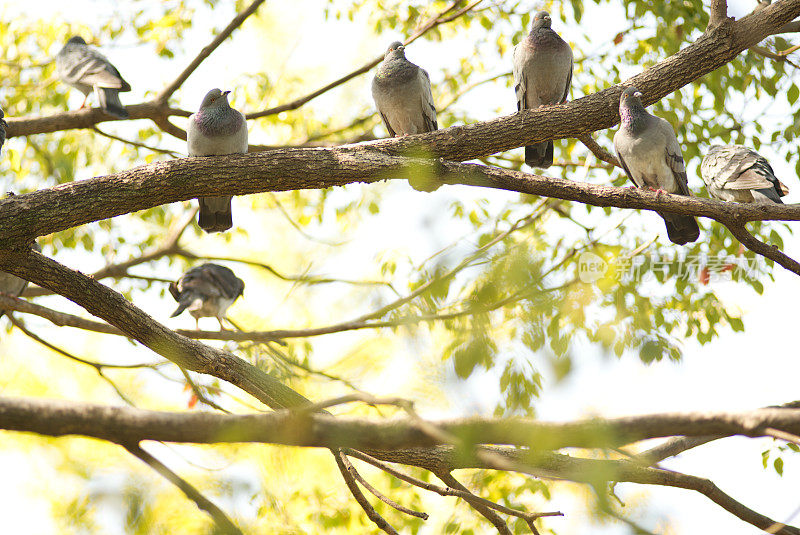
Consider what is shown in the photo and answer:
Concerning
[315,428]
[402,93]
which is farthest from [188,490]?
[402,93]

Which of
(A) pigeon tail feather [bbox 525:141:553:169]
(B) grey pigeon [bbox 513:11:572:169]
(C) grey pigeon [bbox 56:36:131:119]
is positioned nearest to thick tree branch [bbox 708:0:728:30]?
(B) grey pigeon [bbox 513:11:572:169]

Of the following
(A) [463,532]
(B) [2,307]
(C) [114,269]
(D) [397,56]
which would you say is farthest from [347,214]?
(A) [463,532]

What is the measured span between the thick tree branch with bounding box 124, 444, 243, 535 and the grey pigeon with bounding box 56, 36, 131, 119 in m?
5.02

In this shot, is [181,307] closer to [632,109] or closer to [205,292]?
[205,292]

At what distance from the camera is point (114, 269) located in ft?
20.9

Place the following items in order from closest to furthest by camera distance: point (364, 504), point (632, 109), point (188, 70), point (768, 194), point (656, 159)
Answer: point (364, 504)
point (632, 109)
point (656, 159)
point (768, 194)
point (188, 70)

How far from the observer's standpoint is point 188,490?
1.53 meters

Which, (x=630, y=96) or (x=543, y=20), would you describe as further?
(x=543, y=20)

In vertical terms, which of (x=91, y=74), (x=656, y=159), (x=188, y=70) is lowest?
(x=656, y=159)

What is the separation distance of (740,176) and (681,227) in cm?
77

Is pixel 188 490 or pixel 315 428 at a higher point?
pixel 315 428

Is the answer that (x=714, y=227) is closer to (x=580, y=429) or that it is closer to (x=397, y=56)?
(x=397, y=56)

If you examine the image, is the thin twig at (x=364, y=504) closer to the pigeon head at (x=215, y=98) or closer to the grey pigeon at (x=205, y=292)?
the pigeon head at (x=215, y=98)

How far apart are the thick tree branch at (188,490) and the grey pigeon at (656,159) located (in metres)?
4.31
